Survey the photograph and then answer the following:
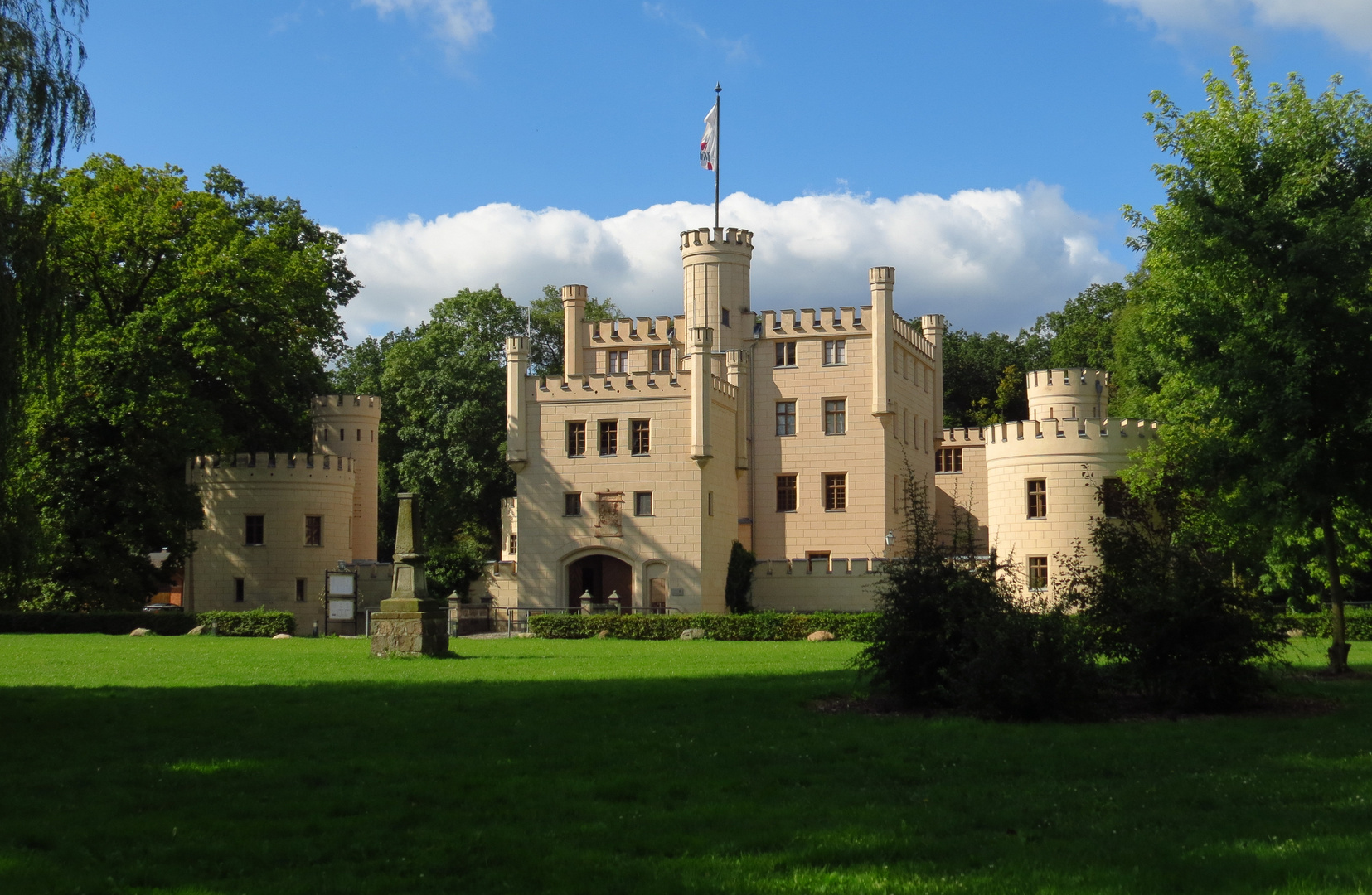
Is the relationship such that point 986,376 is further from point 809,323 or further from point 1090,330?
point 809,323

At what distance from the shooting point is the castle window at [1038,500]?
149 ft

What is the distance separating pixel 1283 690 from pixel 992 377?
205ft

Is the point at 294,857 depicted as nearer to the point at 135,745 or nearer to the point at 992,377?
the point at 135,745

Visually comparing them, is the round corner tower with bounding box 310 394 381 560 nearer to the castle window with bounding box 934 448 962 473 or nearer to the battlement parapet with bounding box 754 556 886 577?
the battlement parapet with bounding box 754 556 886 577

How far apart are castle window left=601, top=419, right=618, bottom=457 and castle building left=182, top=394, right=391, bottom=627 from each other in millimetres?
9293

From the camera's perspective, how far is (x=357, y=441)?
2104 inches

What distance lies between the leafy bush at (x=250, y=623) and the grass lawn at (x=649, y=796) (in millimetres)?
21453

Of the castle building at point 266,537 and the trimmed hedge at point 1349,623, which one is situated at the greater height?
the castle building at point 266,537

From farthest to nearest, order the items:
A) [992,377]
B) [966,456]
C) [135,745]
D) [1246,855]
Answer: [992,377], [966,456], [135,745], [1246,855]

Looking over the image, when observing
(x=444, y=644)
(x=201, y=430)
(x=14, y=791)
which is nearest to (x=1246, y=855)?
(x=14, y=791)

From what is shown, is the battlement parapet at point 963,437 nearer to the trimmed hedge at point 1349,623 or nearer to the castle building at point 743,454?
the castle building at point 743,454

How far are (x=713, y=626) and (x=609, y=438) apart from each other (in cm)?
1219

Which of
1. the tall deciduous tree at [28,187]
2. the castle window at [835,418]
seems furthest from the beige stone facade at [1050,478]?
the tall deciduous tree at [28,187]

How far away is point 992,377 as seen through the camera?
78312 mm
